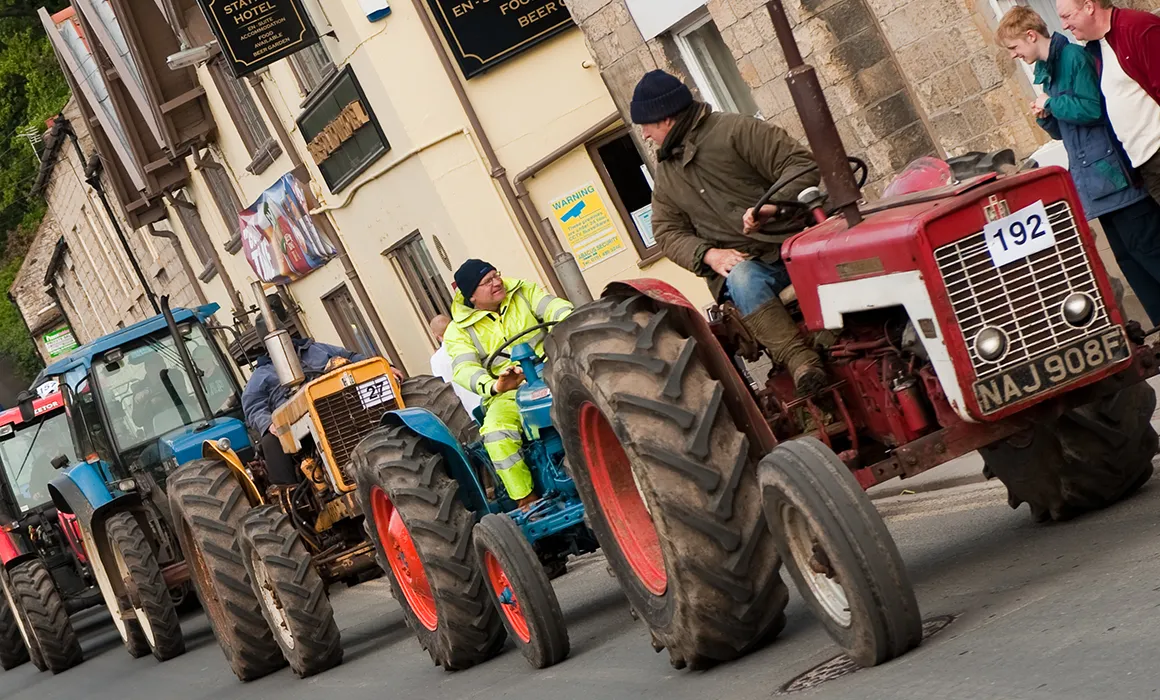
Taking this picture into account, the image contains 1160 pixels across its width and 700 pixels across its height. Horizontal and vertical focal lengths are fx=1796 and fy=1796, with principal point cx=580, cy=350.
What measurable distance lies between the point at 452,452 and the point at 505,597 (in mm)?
1131

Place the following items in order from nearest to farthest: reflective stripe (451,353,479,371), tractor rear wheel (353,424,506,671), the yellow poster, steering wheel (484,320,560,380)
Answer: steering wheel (484,320,560,380) → tractor rear wheel (353,424,506,671) → reflective stripe (451,353,479,371) → the yellow poster

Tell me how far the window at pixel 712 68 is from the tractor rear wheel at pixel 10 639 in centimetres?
858

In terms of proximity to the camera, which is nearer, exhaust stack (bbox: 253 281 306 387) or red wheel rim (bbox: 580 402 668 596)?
red wheel rim (bbox: 580 402 668 596)

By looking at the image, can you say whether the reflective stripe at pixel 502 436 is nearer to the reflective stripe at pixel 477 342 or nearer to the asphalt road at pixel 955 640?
the reflective stripe at pixel 477 342

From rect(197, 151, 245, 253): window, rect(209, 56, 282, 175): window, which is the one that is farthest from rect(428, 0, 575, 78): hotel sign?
rect(197, 151, 245, 253): window

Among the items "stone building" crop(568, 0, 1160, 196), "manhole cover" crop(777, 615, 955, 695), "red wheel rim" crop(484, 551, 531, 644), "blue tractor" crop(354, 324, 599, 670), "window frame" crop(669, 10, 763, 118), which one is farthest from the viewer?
"window frame" crop(669, 10, 763, 118)

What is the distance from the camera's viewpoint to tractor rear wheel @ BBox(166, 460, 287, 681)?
1171 centimetres

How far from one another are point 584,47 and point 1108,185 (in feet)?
38.3

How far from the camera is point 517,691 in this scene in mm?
8156

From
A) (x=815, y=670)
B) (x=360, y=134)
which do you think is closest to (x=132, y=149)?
(x=360, y=134)

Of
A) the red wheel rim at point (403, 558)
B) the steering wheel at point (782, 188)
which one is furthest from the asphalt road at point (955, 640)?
the steering wheel at point (782, 188)

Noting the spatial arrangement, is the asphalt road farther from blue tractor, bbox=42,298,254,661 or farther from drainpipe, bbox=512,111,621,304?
drainpipe, bbox=512,111,621,304

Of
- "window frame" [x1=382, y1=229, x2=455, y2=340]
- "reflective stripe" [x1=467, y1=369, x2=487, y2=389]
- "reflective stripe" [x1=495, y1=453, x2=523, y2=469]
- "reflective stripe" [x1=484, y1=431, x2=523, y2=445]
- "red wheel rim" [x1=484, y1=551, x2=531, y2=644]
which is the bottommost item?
"red wheel rim" [x1=484, y1=551, x2=531, y2=644]

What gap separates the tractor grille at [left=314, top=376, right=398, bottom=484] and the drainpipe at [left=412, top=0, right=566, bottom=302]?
816cm
